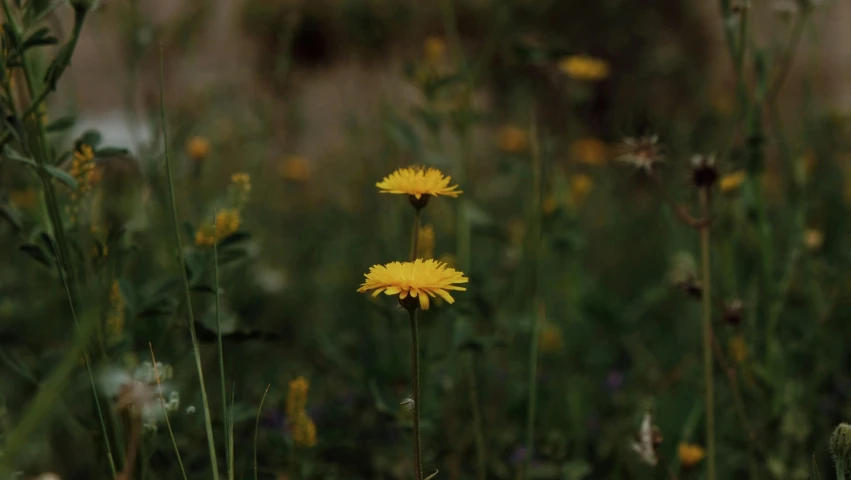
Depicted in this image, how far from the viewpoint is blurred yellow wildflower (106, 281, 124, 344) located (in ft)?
3.30

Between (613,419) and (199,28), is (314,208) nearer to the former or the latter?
(199,28)

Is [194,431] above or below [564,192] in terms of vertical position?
below

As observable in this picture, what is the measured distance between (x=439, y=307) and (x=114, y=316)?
16.8 inches

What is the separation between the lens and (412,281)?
0.73 m

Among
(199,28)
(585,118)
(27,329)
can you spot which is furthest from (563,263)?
(585,118)

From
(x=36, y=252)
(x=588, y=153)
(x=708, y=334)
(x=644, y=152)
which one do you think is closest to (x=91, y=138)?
(x=36, y=252)

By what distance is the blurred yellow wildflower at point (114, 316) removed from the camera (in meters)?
1.01

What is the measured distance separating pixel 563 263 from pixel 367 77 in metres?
1.37

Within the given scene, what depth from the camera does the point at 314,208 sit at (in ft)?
10.0

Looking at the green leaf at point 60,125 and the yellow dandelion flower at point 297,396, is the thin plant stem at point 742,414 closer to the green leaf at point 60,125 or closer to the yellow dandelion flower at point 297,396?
the yellow dandelion flower at point 297,396

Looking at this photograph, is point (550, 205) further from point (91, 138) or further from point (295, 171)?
point (295, 171)

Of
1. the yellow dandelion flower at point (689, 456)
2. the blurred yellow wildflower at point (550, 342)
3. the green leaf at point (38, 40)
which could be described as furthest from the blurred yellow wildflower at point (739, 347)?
the green leaf at point (38, 40)

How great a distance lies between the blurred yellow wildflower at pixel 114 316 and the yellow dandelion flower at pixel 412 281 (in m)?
0.40

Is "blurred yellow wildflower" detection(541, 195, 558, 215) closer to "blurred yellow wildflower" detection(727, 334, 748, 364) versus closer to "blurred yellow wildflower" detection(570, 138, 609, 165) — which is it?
"blurred yellow wildflower" detection(727, 334, 748, 364)
